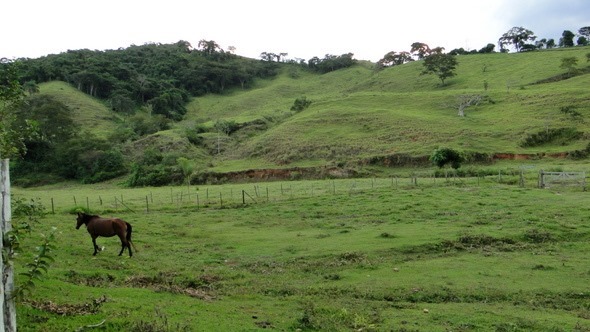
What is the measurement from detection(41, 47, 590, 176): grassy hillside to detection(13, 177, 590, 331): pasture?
114 ft

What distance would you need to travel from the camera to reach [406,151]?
6638 centimetres

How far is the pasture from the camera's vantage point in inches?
476

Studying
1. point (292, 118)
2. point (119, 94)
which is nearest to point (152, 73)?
point (119, 94)

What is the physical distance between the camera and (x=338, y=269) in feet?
61.9

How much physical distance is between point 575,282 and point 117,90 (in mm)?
124055

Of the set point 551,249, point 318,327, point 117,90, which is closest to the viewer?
point 318,327

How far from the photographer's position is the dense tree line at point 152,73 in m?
126

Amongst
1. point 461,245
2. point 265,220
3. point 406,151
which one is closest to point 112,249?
point 265,220

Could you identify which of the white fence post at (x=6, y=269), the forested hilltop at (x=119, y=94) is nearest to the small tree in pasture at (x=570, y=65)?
the forested hilltop at (x=119, y=94)

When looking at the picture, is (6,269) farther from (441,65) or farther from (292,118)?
(441,65)

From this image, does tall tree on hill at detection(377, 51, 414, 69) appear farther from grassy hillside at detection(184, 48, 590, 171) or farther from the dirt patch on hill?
the dirt patch on hill

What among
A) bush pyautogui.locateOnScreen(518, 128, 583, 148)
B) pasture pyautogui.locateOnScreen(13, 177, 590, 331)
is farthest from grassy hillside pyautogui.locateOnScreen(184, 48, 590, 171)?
pasture pyautogui.locateOnScreen(13, 177, 590, 331)

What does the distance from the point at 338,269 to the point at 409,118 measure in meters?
66.0

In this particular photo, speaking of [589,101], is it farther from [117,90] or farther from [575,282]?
[117,90]
